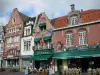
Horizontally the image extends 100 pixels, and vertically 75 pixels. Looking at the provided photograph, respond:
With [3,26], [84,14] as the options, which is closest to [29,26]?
[3,26]

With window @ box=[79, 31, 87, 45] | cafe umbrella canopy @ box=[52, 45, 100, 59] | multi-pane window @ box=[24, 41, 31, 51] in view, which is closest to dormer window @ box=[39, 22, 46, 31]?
multi-pane window @ box=[24, 41, 31, 51]

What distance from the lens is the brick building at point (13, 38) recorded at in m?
47.9

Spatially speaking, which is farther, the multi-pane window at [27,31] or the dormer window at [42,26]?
the multi-pane window at [27,31]

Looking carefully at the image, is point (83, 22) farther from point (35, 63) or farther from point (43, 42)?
point (35, 63)

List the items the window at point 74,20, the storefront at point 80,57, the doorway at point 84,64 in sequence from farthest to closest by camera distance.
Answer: the window at point 74,20, the doorway at point 84,64, the storefront at point 80,57

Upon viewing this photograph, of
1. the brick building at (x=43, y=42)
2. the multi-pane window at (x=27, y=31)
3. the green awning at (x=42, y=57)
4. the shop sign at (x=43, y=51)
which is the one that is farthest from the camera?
the multi-pane window at (x=27, y=31)

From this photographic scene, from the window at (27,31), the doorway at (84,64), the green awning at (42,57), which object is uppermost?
the window at (27,31)

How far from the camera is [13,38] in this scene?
164 ft

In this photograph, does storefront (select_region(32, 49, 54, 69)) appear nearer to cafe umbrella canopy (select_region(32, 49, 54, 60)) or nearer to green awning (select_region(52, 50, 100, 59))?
cafe umbrella canopy (select_region(32, 49, 54, 60))

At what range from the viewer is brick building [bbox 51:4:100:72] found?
1308 inches

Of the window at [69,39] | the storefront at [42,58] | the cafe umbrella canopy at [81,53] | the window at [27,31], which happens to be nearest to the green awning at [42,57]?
the storefront at [42,58]

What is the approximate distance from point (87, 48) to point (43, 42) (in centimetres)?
1071

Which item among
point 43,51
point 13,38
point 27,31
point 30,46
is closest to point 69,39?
point 43,51

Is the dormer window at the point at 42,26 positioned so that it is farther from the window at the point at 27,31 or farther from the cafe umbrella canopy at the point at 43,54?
the cafe umbrella canopy at the point at 43,54
